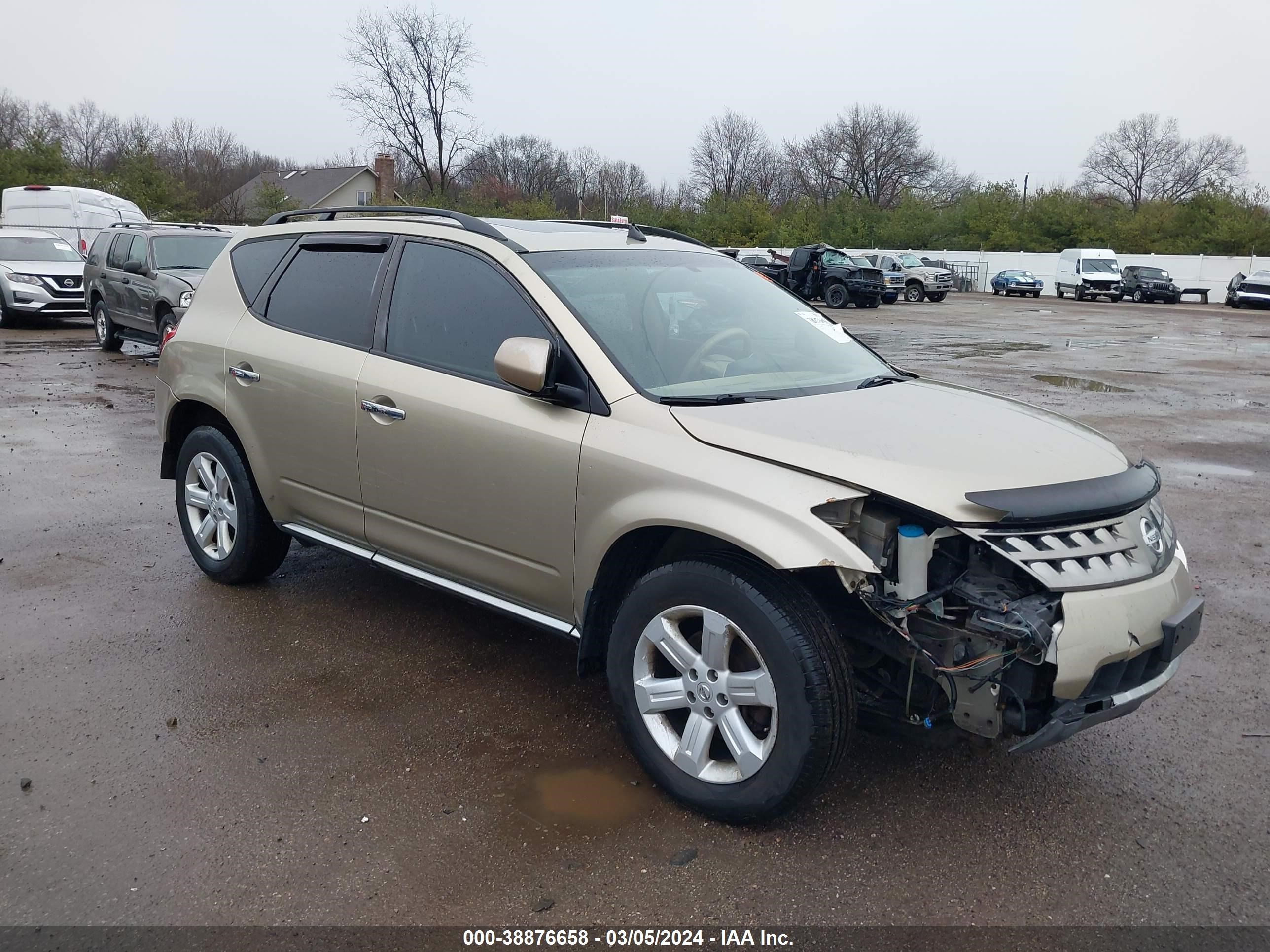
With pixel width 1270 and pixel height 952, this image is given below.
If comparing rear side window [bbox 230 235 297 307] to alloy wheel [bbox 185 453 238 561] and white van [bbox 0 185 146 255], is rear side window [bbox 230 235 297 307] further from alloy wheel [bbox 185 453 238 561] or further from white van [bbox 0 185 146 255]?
white van [bbox 0 185 146 255]

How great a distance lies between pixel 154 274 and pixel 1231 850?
14270mm

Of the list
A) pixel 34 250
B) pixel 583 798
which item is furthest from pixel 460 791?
pixel 34 250

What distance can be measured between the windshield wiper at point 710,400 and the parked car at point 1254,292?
4242 centimetres

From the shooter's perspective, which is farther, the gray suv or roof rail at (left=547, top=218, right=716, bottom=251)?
the gray suv

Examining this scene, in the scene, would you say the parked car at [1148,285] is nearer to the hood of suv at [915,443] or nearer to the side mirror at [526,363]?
the hood of suv at [915,443]

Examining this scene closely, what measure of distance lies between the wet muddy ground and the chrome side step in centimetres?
42

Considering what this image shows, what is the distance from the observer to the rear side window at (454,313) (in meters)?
3.77

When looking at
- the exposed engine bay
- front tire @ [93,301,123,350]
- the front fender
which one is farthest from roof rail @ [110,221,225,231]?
the exposed engine bay

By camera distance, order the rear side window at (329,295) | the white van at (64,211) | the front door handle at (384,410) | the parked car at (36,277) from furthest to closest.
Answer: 1. the white van at (64,211)
2. the parked car at (36,277)
3. the rear side window at (329,295)
4. the front door handle at (384,410)

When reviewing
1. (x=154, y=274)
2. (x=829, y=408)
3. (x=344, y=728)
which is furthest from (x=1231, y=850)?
(x=154, y=274)

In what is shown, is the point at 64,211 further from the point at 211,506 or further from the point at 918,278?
the point at 918,278

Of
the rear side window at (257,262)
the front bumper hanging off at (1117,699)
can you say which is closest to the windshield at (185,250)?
the rear side window at (257,262)

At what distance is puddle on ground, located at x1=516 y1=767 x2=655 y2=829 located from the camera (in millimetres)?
3135

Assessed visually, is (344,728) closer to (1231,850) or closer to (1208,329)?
(1231,850)
